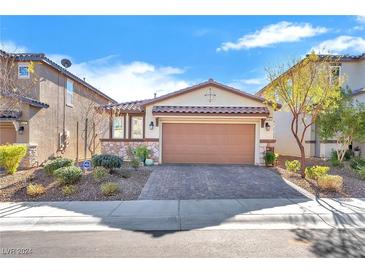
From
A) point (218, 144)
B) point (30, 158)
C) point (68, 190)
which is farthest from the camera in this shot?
point (218, 144)

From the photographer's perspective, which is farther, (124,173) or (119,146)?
(119,146)

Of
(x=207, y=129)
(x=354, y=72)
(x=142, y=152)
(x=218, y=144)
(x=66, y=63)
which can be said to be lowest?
(x=142, y=152)

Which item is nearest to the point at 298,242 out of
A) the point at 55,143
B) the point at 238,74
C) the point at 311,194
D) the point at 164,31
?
the point at 311,194

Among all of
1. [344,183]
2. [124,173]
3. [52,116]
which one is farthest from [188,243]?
[52,116]

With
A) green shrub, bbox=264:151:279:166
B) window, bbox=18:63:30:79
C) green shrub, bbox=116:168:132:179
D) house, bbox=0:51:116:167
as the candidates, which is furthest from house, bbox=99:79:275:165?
window, bbox=18:63:30:79

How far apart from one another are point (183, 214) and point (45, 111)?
40.0ft

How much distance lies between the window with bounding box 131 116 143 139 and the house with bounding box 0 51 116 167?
490cm

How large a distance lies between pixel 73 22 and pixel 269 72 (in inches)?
305

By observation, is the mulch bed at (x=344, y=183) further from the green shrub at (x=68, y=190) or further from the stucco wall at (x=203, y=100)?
the green shrub at (x=68, y=190)

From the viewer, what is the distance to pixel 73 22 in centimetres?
851

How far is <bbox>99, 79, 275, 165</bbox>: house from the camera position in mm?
14797

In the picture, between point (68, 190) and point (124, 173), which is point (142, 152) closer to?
point (124, 173)

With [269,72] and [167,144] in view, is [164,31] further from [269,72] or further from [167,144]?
[167,144]

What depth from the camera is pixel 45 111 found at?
15.4 metres
